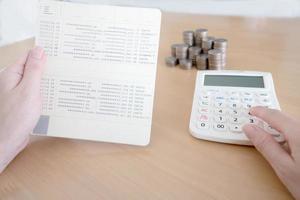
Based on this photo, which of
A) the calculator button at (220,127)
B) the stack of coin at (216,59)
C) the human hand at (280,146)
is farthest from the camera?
the stack of coin at (216,59)

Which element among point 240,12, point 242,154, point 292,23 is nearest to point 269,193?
point 242,154

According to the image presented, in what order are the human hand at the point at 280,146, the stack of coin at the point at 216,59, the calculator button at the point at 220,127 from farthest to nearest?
the stack of coin at the point at 216,59, the calculator button at the point at 220,127, the human hand at the point at 280,146

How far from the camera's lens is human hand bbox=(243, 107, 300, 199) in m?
0.39

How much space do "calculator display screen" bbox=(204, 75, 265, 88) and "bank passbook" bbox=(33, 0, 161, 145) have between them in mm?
154

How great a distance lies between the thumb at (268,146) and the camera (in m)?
0.41

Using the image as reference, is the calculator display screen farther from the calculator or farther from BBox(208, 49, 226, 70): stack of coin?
BBox(208, 49, 226, 70): stack of coin

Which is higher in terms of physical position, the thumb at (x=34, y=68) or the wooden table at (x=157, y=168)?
the thumb at (x=34, y=68)

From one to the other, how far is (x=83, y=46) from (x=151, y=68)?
104mm

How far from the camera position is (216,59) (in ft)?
2.32

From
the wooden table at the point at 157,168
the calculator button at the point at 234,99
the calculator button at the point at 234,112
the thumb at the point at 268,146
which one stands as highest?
the calculator button at the point at 234,99

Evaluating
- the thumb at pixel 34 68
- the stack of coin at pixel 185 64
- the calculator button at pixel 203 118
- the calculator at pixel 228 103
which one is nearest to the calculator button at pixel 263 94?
the calculator at pixel 228 103

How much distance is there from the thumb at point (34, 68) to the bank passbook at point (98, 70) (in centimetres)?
2

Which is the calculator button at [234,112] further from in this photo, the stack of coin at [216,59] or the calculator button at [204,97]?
the stack of coin at [216,59]

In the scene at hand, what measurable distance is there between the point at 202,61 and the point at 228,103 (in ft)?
0.71
